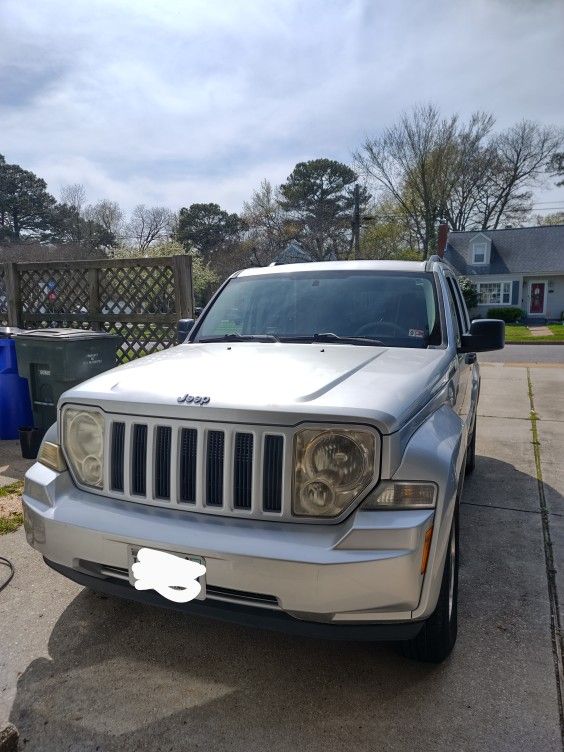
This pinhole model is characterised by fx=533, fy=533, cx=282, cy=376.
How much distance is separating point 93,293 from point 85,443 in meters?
5.27

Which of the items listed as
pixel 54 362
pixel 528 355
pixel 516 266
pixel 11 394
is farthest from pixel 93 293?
pixel 516 266

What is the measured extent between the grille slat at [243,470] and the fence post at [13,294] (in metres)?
6.90

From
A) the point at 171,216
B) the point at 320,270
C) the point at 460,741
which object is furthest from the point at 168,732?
the point at 171,216

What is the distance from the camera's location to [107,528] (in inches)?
80.5

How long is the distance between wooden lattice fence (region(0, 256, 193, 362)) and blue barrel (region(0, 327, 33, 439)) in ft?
4.81

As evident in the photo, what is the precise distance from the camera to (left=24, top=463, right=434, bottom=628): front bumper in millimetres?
1750

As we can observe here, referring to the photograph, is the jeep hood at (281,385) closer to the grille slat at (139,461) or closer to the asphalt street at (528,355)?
the grille slat at (139,461)

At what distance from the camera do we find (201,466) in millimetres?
1985

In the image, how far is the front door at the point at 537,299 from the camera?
31.1 metres

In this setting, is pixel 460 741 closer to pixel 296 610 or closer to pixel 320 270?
pixel 296 610

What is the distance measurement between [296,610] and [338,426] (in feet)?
2.09

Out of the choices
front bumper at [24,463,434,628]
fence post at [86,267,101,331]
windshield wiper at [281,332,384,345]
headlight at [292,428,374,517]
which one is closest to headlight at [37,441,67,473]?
front bumper at [24,463,434,628]

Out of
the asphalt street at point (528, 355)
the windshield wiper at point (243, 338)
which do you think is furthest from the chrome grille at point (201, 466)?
the asphalt street at point (528, 355)

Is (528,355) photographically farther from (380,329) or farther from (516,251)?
(516,251)
